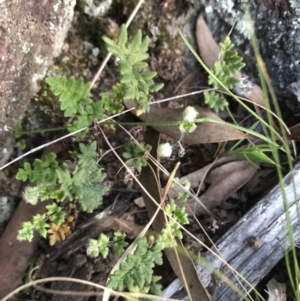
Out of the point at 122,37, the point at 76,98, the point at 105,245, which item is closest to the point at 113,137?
the point at 76,98

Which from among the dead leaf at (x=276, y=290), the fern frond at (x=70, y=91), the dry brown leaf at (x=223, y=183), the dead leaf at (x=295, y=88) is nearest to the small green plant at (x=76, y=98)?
the fern frond at (x=70, y=91)

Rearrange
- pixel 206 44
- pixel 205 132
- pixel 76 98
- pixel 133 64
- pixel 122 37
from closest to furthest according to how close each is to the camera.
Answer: pixel 122 37, pixel 133 64, pixel 76 98, pixel 205 132, pixel 206 44

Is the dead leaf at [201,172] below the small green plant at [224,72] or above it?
below

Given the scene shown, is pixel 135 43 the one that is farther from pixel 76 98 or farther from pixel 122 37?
pixel 76 98

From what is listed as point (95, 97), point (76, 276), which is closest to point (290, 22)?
point (95, 97)

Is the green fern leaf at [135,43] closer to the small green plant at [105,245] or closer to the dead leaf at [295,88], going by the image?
the small green plant at [105,245]

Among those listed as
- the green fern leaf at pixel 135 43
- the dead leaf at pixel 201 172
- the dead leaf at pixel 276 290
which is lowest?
the dead leaf at pixel 276 290

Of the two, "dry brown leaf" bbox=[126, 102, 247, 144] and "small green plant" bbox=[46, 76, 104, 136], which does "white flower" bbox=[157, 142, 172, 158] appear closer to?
"dry brown leaf" bbox=[126, 102, 247, 144]
